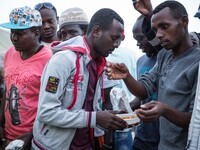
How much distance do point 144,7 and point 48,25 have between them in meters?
1.52

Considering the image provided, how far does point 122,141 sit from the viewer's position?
298 cm

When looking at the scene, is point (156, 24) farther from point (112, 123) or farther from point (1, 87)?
point (1, 87)

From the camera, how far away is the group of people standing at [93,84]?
1824 millimetres

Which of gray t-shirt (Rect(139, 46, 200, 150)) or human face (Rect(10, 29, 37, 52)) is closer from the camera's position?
gray t-shirt (Rect(139, 46, 200, 150))

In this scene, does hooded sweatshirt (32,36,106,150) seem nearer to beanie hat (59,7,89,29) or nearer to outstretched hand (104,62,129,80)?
outstretched hand (104,62,129,80)

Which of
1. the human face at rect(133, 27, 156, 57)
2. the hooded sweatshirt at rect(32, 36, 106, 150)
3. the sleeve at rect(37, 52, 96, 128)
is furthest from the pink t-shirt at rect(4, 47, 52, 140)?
Result: the human face at rect(133, 27, 156, 57)

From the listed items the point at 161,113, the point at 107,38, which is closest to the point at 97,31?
the point at 107,38

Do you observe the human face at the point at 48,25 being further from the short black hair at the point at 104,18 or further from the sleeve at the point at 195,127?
the sleeve at the point at 195,127

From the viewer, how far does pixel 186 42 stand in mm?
1946

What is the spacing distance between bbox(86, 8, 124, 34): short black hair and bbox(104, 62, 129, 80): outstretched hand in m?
0.34

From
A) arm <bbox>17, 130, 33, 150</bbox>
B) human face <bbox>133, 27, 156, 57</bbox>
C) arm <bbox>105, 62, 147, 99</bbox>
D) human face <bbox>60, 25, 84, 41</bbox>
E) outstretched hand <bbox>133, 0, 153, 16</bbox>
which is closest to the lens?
arm <bbox>105, 62, 147, 99</bbox>

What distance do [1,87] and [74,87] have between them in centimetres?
117

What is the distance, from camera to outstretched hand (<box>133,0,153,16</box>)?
2.48 metres

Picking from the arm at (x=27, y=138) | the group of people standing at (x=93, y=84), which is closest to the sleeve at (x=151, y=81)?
the group of people standing at (x=93, y=84)
